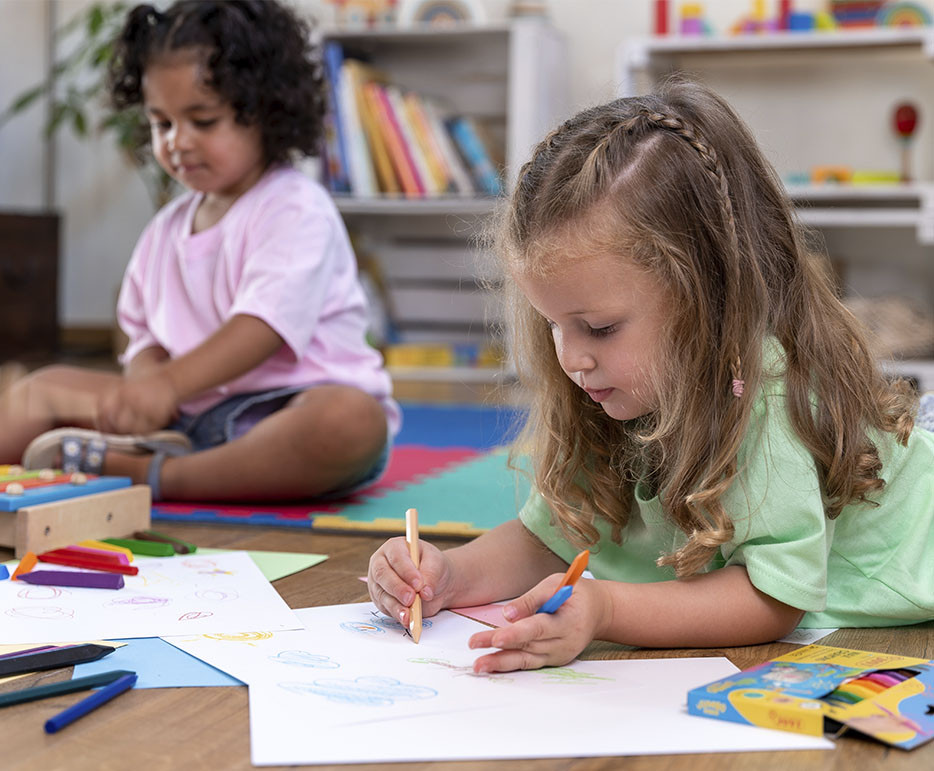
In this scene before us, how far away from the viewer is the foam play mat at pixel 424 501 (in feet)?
3.77

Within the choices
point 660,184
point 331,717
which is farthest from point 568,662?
point 660,184

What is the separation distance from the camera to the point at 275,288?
1.31m

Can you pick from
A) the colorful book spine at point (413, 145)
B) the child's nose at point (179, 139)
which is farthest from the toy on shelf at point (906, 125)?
the child's nose at point (179, 139)

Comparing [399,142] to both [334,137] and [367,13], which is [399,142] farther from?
[367,13]

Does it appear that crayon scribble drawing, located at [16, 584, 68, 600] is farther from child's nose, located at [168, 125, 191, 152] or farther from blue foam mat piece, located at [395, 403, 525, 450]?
blue foam mat piece, located at [395, 403, 525, 450]

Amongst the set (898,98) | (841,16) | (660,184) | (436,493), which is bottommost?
(436,493)

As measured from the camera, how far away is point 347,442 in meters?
1.27

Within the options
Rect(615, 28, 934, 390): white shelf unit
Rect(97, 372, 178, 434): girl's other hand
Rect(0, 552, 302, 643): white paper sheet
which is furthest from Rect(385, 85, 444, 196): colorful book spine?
Rect(0, 552, 302, 643): white paper sheet

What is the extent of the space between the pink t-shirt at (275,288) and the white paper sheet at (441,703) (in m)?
0.65

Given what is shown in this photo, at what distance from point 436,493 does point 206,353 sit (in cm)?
32

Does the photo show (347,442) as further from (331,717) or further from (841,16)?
(841,16)

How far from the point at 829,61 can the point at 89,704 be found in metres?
2.32

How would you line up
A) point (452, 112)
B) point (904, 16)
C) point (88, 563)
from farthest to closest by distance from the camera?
point (452, 112) < point (904, 16) < point (88, 563)

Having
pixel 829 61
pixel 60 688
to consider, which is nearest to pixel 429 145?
pixel 829 61
